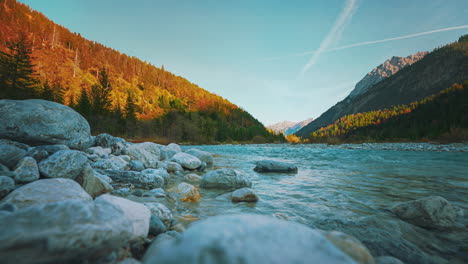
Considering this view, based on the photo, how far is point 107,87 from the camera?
136 feet

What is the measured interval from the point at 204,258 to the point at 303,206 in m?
3.14

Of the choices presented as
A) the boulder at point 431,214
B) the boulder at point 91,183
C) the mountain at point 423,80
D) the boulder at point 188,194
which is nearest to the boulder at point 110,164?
the boulder at point 91,183

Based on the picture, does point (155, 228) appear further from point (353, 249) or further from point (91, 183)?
point (91, 183)

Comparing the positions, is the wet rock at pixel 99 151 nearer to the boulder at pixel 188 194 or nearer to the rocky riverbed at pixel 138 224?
the rocky riverbed at pixel 138 224

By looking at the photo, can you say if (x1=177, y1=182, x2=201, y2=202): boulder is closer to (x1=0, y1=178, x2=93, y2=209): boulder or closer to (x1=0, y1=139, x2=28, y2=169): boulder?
(x1=0, y1=178, x2=93, y2=209): boulder

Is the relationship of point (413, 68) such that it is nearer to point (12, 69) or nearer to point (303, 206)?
point (303, 206)

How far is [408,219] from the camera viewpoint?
2752mm

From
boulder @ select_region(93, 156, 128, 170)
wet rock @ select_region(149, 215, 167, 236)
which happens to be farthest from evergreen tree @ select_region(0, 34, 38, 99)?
wet rock @ select_region(149, 215, 167, 236)

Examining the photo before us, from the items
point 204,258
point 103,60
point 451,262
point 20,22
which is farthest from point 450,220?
point 20,22

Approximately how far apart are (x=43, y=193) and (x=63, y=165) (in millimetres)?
1244

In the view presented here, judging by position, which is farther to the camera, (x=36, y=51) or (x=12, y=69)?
(x=36, y=51)

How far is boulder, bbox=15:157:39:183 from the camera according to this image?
263cm

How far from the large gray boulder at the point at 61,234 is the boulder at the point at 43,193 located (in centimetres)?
67

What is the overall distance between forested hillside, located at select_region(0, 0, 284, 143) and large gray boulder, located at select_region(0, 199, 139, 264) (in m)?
30.6
